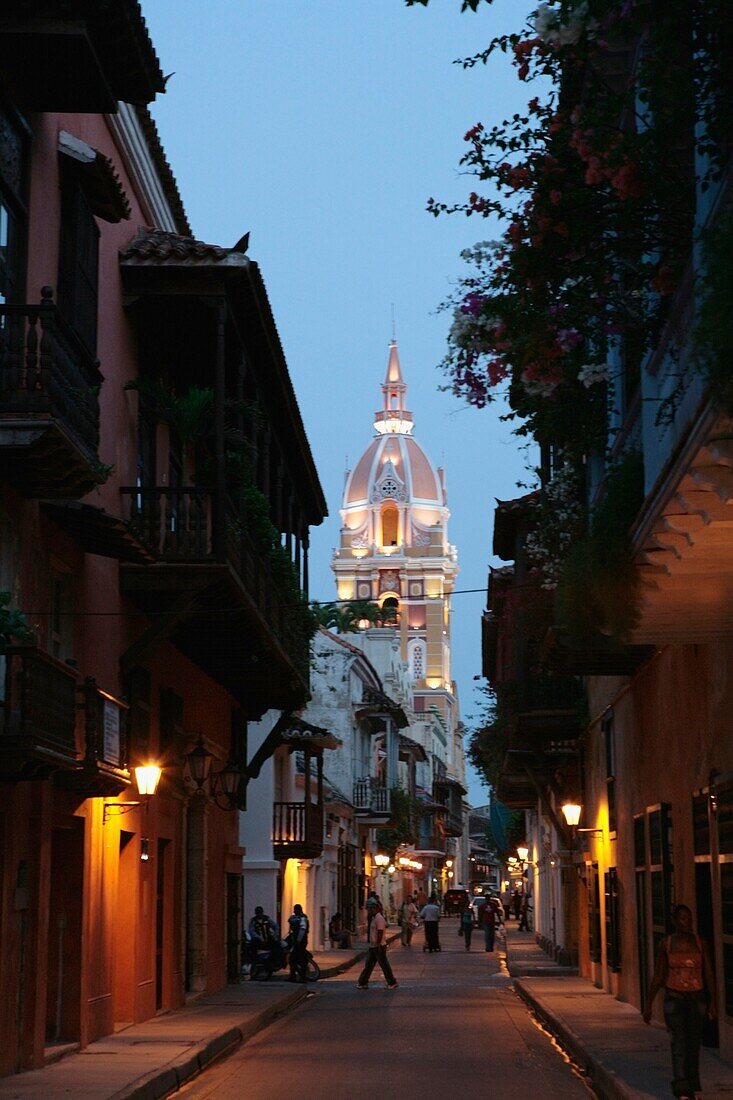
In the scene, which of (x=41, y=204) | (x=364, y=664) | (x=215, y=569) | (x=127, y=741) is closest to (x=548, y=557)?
(x=215, y=569)

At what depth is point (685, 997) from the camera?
12398mm

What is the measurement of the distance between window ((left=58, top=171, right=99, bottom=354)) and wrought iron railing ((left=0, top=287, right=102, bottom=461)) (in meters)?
2.64

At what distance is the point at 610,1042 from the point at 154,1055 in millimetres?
4688

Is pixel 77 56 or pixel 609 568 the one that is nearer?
pixel 609 568

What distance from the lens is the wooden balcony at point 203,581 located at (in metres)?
17.9

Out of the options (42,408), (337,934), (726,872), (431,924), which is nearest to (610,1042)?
(726,872)

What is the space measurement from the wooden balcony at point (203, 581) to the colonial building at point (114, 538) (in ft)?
0.14

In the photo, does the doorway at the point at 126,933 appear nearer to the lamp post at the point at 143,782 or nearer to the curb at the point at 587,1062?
Answer: the lamp post at the point at 143,782

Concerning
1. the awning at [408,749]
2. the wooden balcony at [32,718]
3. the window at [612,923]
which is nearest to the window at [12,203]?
the wooden balcony at [32,718]

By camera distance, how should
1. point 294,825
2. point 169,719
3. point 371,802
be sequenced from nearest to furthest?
point 169,719 < point 294,825 < point 371,802

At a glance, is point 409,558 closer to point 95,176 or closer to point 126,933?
point 126,933

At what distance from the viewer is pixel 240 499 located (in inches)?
819

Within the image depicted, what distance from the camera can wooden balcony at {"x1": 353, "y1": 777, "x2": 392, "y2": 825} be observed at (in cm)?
6081

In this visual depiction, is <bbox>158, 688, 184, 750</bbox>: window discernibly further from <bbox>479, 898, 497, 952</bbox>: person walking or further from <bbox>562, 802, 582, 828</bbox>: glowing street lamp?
<bbox>479, 898, 497, 952</bbox>: person walking
